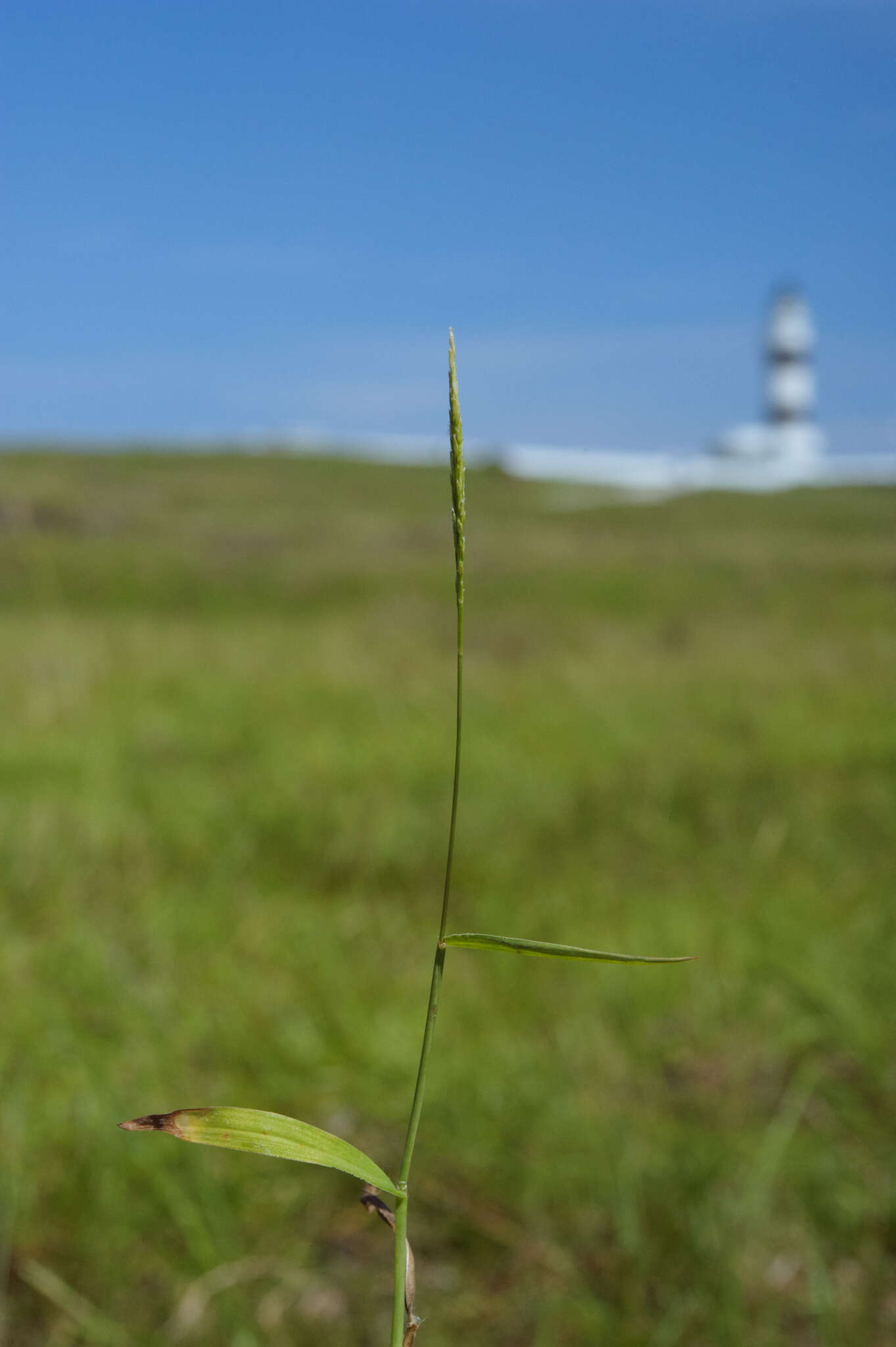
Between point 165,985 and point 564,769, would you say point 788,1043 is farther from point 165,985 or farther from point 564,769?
point 564,769

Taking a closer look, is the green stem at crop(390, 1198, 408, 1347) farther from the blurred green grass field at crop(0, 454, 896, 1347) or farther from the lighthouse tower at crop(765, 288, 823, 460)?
the lighthouse tower at crop(765, 288, 823, 460)

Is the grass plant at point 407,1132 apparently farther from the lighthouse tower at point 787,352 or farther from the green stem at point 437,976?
the lighthouse tower at point 787,352

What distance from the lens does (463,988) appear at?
10.4 ft

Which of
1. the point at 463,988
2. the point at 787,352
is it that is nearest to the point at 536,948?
the point at 463,988

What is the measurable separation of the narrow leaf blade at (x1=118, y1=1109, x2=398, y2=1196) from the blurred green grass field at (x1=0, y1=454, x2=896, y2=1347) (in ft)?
0.41

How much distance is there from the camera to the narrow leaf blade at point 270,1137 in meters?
0.21

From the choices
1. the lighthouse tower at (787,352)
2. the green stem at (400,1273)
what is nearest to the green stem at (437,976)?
the green stem at (400,1273)

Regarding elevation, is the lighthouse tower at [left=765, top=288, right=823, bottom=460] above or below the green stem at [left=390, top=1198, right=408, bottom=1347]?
above

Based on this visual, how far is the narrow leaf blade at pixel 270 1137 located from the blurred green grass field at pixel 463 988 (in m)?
0.13

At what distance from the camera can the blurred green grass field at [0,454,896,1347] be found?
188 centimetres

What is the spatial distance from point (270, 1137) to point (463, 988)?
308 cm

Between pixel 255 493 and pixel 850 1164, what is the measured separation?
25.6m

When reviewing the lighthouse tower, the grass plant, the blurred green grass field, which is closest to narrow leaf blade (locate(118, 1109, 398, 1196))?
the grass plant

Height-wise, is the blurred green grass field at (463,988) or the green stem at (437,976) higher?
the green stem at (437,976)
